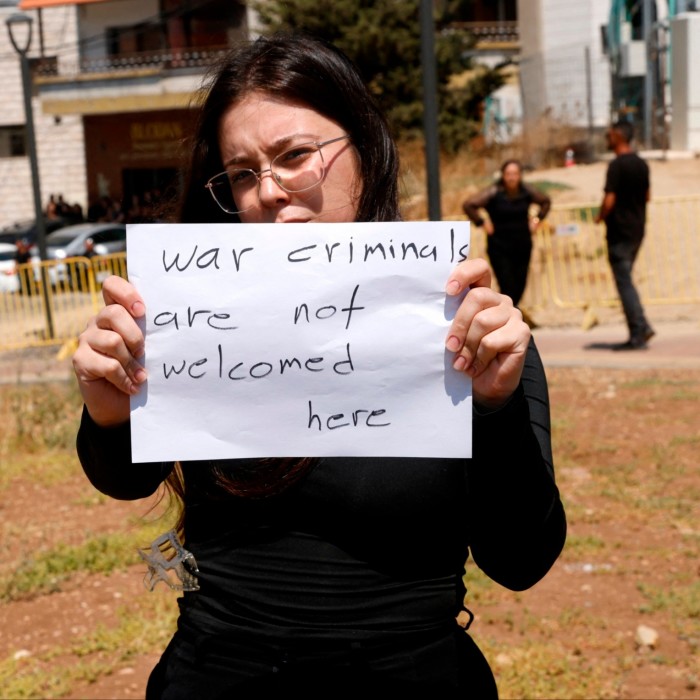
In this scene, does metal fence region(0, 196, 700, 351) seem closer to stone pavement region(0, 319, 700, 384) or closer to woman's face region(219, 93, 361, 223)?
stone pavement region(0, 319, 700, 384)

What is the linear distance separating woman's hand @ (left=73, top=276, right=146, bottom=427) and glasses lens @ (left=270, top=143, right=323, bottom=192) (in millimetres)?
354

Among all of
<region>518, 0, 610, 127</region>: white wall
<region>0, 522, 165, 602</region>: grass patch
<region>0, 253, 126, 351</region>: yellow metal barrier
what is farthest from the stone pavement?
<region>518, 0, 610, 127</region>: white wall

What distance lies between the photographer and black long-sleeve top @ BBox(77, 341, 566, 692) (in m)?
1.83

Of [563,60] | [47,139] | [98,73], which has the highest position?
[98,73]

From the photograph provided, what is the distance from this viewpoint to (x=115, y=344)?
1.76 m

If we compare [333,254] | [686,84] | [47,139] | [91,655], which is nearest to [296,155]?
[333,254]

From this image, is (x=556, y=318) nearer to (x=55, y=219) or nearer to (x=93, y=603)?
(x=93, y=603)

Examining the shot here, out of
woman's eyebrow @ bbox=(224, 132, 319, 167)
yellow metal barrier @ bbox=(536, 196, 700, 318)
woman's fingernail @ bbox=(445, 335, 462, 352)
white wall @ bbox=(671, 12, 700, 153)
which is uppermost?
white wall @ bbox=(671, 12, 700, 153)

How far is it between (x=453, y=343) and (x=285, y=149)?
1.62 feet

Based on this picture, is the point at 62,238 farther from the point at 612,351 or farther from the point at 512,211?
the point at 612,351

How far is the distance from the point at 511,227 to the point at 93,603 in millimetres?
7205

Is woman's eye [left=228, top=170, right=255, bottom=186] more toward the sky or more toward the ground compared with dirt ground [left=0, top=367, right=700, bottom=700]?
more toward the sky

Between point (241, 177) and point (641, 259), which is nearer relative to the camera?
point (241, 177)

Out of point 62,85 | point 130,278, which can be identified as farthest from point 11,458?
point 62,85
